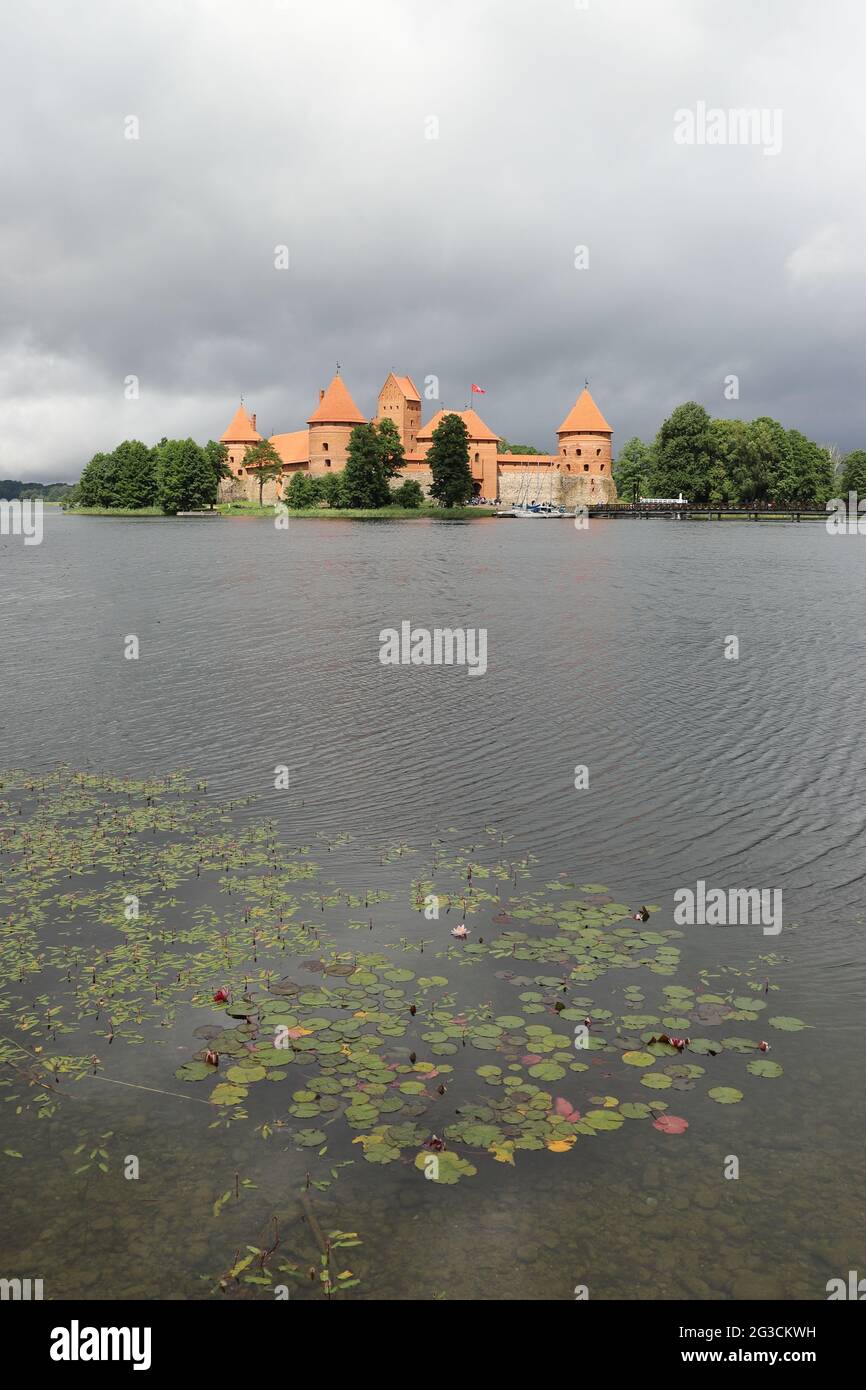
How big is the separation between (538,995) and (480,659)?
1660cm

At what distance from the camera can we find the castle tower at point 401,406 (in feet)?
529

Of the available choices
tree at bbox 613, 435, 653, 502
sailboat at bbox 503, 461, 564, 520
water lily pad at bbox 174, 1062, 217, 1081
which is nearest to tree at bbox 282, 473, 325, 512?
sailboat at bbox 503, 461, 564, 520

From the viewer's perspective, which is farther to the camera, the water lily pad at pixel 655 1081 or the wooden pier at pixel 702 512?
the wooden pier at pixel 702 512

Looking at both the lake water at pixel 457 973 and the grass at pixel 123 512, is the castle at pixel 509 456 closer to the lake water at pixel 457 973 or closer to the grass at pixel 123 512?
the grass at pixel 123 512

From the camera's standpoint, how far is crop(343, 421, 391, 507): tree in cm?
12450

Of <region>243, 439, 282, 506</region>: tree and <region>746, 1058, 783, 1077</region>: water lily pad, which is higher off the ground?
<region>243, 439, 282, 506</region>: tree

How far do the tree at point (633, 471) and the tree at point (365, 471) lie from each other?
2354 inches

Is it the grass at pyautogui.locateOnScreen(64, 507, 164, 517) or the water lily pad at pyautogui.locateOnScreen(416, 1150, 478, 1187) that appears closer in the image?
the water lily pad at pyautogui.locateOnScreen(416, 1150, 478, 1187)

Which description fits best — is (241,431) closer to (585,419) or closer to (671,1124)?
(585,419)

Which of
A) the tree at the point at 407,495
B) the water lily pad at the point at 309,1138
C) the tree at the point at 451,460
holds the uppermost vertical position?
the tree at the point at 451,460

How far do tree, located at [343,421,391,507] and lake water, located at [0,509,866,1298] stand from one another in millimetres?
106159

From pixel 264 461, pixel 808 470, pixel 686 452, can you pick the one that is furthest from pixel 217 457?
pixel 808 470

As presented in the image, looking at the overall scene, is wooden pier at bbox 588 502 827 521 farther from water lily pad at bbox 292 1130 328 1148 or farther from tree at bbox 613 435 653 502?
water lily pad at bbox 292 1130 328 1148

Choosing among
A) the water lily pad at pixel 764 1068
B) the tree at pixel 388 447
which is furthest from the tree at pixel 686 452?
the water lily pad at pixel 764 1068
